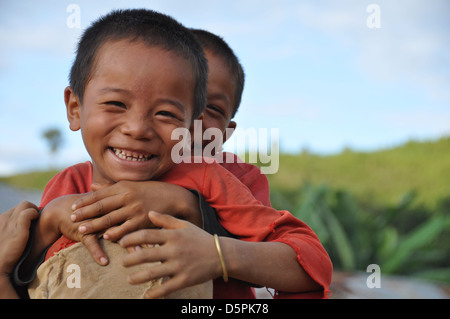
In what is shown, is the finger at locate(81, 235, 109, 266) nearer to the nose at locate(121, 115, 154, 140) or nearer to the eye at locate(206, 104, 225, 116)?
the nose at locate(121, 115, 154, 140)

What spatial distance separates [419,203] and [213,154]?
253 inches

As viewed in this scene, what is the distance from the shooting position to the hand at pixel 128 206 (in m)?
1.47

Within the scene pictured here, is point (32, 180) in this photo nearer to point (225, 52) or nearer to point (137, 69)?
point (225, 52)

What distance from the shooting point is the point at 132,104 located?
154 centimetres

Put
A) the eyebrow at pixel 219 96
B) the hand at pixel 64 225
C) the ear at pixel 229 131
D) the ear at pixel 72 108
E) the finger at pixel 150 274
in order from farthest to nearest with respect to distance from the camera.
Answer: the ear at pixel 229 131, the eyebrow at pixel 219 96, the ear at pixel 72 108, the hand at pixel 64 225, the finger at pixel 150 274

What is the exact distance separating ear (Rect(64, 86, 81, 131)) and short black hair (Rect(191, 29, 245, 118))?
745 millimetres

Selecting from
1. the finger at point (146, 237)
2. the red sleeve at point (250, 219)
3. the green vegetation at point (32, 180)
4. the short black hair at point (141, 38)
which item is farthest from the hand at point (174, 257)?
the green vegetation at point (32, 180)

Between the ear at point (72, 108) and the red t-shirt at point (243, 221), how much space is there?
1.45 feet

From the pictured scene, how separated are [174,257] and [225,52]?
129cm

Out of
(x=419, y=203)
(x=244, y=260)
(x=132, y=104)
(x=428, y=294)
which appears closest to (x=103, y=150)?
(x=132, y=104)

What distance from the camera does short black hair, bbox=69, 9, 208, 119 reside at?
5.34 ft

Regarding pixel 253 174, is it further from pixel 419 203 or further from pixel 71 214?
pixel 419 203

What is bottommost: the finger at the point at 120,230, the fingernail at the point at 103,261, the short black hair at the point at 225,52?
the fingernail at the point at 103,261

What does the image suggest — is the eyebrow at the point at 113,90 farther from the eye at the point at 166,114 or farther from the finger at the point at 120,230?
the finger at the point at 120,230
